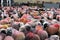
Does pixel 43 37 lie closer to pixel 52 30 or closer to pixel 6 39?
pixel 52 30

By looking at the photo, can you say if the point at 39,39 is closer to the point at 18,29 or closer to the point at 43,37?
the point at 43,37

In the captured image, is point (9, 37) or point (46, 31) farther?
point (46, 31)

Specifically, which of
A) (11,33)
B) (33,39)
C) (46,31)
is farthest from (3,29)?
(46,31)

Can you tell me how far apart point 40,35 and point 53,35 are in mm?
129

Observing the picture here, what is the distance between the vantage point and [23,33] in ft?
6.05

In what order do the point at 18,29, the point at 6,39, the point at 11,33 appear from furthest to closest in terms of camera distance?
the point at 18,29, the point at 11,33, the point at 6,39

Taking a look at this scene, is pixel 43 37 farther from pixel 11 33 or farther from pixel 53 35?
pixel 11 33

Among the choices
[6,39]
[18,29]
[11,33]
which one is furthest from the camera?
[18,29]

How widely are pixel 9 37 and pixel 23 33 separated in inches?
6.2

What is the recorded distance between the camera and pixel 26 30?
1919 mm

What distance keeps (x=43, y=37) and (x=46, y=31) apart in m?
0.16

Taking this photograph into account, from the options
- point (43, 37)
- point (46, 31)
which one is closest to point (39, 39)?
point (43, 37)

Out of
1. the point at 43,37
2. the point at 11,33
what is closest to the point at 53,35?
the point at 43,37

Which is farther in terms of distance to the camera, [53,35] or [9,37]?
[53,35]
